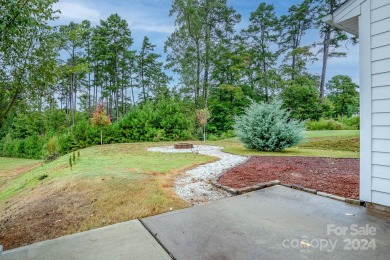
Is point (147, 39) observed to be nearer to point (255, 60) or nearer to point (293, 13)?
point (255, 60)

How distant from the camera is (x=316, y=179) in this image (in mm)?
4352

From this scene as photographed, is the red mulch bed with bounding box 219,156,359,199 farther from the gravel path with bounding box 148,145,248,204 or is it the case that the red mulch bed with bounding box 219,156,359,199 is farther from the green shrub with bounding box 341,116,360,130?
the green shrub with bounding box 341,116,360,130

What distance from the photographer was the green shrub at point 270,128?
8469 mm

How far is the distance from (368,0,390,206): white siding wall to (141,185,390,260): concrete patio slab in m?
0.37

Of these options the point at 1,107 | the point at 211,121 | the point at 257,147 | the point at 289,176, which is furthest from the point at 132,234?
the point at 211,121

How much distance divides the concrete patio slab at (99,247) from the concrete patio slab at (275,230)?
143 millimetres

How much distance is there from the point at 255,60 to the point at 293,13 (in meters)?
5.65

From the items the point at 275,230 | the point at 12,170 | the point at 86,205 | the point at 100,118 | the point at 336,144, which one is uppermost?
the point at 100,118

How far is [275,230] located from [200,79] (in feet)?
62.6

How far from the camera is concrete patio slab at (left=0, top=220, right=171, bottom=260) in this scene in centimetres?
198

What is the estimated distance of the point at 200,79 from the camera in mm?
20562

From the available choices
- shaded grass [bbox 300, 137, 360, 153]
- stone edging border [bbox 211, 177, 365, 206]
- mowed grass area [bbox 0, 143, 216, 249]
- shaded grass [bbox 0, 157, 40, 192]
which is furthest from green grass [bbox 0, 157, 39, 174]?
shaded grass [bbox 300, 137, 360, 153]

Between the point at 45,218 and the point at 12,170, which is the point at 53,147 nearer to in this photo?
the point at 12,170

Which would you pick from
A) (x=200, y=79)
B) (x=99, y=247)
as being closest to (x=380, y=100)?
(x=99, y=247)
